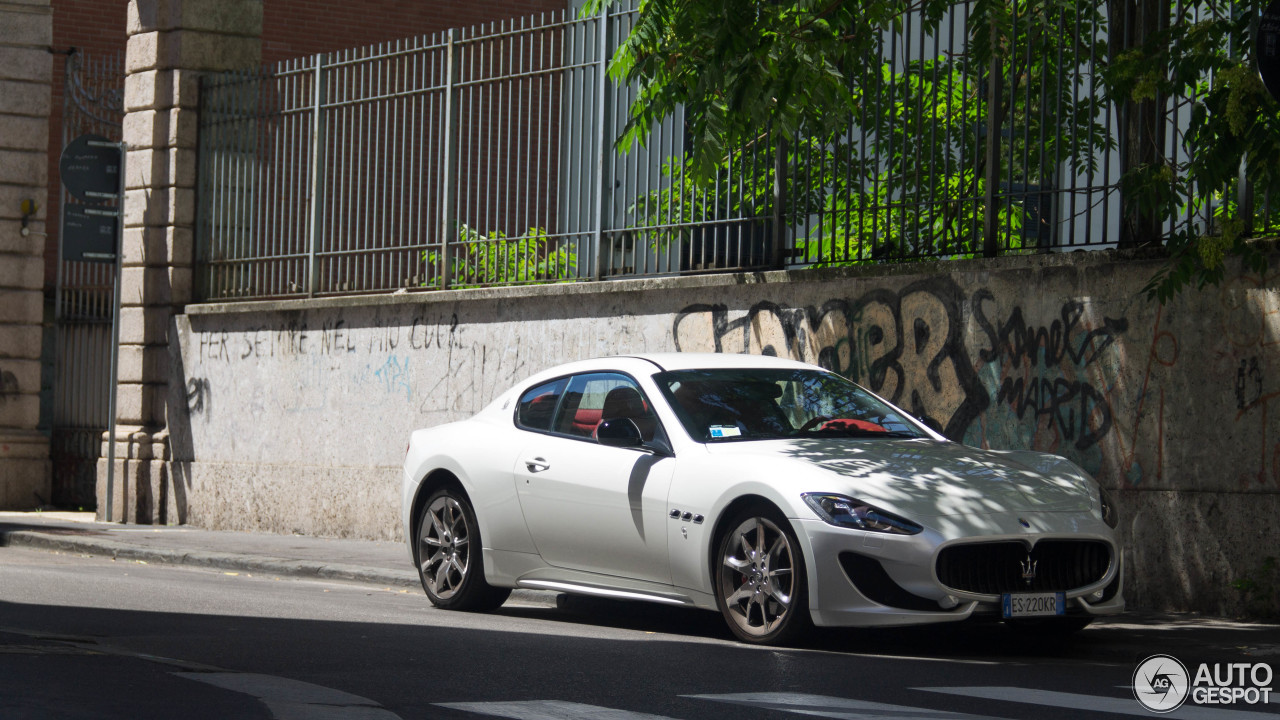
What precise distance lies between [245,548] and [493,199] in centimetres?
384

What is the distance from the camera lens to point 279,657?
7.70m

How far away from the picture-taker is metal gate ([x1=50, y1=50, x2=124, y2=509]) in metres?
20.1

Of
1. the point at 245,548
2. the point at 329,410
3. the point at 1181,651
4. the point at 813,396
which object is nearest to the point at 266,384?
the point at 329,410

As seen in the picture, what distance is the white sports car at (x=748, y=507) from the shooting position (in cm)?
784

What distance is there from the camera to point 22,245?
1972 centimetres

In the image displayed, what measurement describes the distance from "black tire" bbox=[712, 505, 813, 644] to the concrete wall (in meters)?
3.23

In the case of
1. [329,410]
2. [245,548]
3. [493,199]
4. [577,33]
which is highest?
[577,33]

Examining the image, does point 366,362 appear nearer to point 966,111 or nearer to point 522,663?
point 966,111

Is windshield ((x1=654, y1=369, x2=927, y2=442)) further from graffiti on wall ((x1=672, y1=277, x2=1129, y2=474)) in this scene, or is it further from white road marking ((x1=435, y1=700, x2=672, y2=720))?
white road marking ((x1=435, y1=700, x2=672, y2=720))

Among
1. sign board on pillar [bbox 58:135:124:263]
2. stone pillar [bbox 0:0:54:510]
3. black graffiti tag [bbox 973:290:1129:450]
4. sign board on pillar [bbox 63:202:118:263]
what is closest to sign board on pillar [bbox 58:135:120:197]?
sign board on pillar [bbox 58:135:124:263]

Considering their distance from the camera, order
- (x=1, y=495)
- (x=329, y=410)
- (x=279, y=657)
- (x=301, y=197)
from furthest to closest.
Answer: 1. (x=1, y=495)
2. (x=301, y=197)
3. (x=329, y=410)
4. (x=279, y=657)

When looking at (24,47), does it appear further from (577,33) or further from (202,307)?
(577,33)

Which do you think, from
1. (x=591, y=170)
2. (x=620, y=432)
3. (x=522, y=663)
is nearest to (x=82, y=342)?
(x=591, y=170)

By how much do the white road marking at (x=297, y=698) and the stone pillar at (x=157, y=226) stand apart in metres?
11.7
